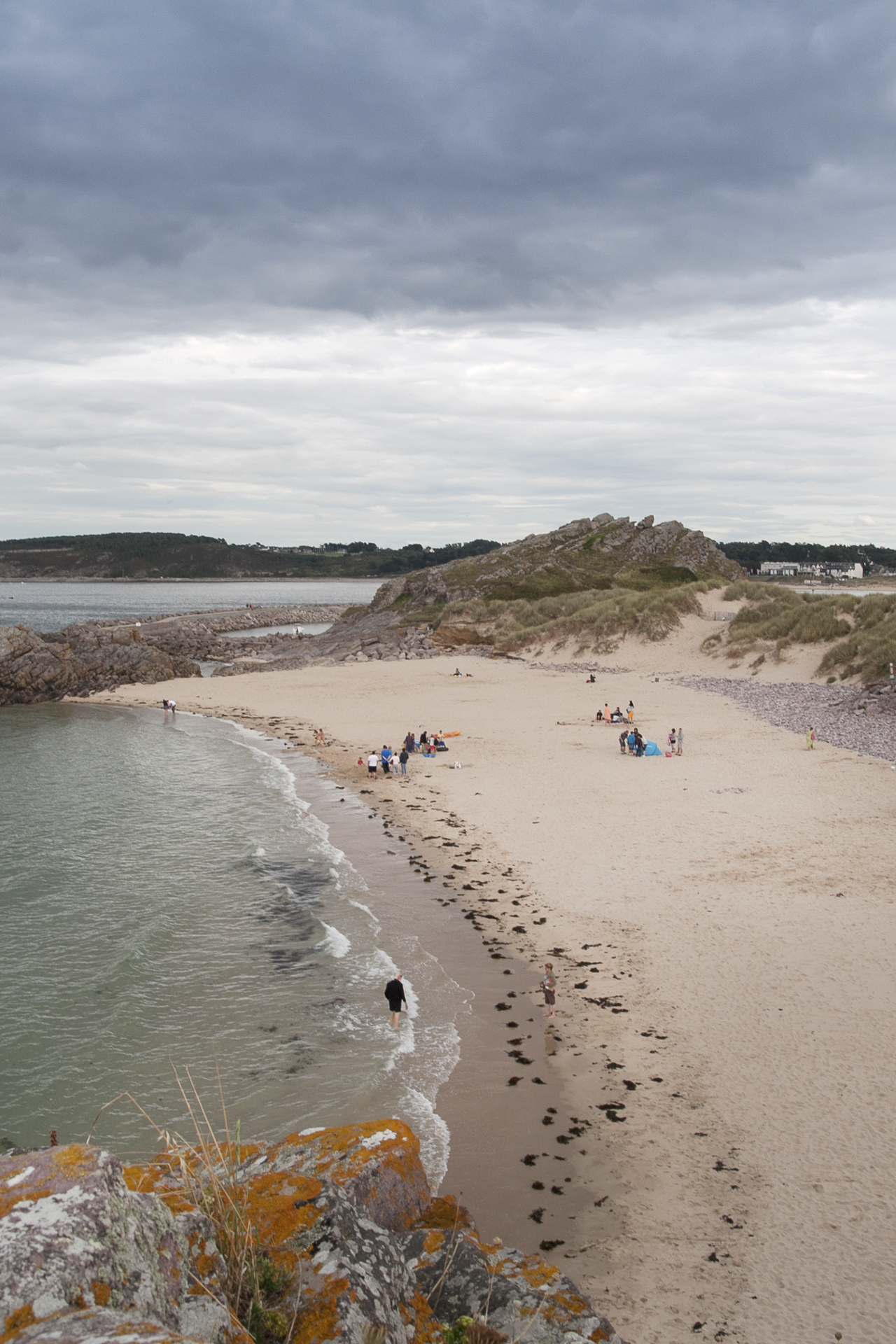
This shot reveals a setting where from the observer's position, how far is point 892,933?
12789 millimetres

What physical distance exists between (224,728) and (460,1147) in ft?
97.2

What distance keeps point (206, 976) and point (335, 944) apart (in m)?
2.20

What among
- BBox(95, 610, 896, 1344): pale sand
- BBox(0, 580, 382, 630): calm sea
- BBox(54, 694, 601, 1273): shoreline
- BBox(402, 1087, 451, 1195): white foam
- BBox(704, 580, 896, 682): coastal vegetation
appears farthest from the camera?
BBox(0, 580, 382, 630): calm sea

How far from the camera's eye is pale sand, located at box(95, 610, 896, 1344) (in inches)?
273

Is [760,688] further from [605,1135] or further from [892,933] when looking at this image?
[605,1135]

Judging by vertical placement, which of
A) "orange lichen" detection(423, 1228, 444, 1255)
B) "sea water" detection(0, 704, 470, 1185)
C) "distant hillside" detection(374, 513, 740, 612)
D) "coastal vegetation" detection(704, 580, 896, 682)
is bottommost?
"sea water" detection(0, 704, 470, 1185)

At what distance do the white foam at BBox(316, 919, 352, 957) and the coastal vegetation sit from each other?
29801 mm

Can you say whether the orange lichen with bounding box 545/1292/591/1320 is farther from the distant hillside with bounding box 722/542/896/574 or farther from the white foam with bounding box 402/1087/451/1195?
the distant hillside with bounding box 722/542/896/574

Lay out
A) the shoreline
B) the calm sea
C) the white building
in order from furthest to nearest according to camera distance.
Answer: the white building
the calm sea
the shoreline

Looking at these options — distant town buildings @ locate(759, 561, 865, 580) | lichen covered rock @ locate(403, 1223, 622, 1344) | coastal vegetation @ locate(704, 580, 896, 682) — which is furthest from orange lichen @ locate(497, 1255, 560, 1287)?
distant town buildings @ locate(759, 561, 865, 580)

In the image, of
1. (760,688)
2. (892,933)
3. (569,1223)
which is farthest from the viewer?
(760,688)

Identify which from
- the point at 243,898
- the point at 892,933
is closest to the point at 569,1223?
the point at 892,933

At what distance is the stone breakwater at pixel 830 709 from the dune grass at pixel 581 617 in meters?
13.3

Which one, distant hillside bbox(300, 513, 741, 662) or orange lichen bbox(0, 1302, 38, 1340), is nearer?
orange lichen bbox(0, 1302, 38, 1340)
